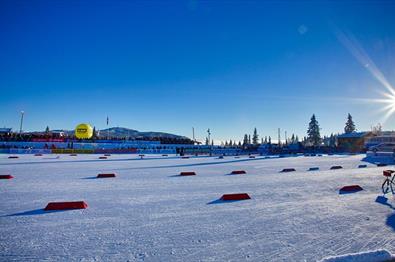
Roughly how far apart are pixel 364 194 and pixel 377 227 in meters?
3.57

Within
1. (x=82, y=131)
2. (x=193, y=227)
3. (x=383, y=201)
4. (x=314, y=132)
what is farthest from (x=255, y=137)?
(x=193, y=227)

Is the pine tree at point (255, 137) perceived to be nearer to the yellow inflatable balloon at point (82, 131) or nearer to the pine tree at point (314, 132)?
the pine tree at point (314, 132)

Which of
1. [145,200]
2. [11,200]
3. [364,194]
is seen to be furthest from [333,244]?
[11,200]

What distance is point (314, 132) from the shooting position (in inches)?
3381

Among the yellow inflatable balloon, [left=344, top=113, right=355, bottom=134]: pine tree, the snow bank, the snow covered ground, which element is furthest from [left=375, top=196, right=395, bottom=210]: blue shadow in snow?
[left=344, top=113, right=355, bottom=134]: pine tree

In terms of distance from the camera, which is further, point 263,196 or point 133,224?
point 263,196

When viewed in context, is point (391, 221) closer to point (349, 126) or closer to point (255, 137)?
point (349, 126)

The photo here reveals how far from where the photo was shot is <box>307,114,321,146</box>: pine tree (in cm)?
8562

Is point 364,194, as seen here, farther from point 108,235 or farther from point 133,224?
point 108,235

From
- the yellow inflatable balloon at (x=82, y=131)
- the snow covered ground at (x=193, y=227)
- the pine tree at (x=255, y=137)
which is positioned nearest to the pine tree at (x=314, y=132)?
the pine tree at (x=255, y=137)

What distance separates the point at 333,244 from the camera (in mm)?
3467

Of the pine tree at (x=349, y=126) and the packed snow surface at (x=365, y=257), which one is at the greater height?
the pine tree at (x=349, y=126)

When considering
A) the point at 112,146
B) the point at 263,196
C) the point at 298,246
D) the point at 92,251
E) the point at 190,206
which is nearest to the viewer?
the point at 92,251

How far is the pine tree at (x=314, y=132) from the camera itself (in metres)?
85.6
